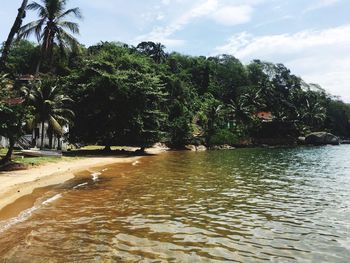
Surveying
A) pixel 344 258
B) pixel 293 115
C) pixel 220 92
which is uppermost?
pixel 220 92

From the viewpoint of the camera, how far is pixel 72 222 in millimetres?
13172

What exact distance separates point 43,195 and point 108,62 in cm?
3117

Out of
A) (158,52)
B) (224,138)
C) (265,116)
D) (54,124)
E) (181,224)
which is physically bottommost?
(181,224)

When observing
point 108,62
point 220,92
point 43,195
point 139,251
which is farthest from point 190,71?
point 139,251

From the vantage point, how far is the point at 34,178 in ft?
72.1

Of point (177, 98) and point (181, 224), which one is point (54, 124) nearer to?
point (181, 224)

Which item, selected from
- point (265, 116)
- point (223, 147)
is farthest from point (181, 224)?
point (265, 116)

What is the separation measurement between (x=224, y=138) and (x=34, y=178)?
174 feet

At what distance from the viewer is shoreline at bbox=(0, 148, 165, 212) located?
57.0 feet

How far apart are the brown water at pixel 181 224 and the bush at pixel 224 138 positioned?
46899mm

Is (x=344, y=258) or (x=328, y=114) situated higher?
(x=328, y=114)

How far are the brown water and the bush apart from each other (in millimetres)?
46899

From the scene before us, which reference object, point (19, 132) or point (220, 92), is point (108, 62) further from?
point (220, 92)

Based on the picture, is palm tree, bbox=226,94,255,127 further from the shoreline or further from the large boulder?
the shoreline
